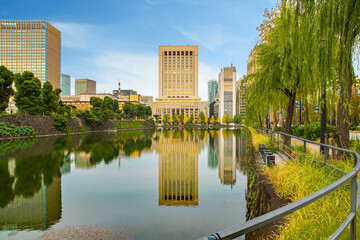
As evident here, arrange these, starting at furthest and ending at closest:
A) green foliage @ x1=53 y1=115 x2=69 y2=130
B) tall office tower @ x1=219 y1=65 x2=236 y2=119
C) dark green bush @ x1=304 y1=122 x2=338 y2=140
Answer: tall office tower @ x1=219 y1=65 x2=236 y2=119
green foliage @ x1=53 y1=115 x2=69 y2=130
dark green bush @ x1=304 y1=122 x2=338 y2=140

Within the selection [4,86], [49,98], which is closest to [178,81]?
[49,98]

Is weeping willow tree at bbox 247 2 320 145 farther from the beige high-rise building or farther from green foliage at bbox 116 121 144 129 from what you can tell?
the beige high-rise building

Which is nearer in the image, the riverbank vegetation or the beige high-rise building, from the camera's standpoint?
the riverbank vegetation

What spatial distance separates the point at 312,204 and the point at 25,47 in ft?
532

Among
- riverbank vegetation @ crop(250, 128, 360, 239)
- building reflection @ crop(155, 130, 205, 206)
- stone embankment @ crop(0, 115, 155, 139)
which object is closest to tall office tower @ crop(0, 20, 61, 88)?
stone embankment @ crop(0, 115, 155, 139)

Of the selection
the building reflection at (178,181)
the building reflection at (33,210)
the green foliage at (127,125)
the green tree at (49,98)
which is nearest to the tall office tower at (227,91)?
the green foliage at (127,125)

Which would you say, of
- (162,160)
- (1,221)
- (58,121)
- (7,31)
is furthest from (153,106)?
(1,221)

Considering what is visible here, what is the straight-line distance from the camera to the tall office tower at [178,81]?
171750mm

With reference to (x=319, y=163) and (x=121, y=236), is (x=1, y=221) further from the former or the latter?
(x=319, y=163)

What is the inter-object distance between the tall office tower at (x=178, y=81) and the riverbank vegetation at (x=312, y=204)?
16273cm

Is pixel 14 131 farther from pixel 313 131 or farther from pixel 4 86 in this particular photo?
pixel 313 131

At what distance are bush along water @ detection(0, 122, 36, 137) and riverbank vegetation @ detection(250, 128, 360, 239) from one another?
36.9 metres

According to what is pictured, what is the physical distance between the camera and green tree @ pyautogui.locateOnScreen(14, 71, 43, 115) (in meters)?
40.2

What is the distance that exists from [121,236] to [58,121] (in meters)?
44.7
